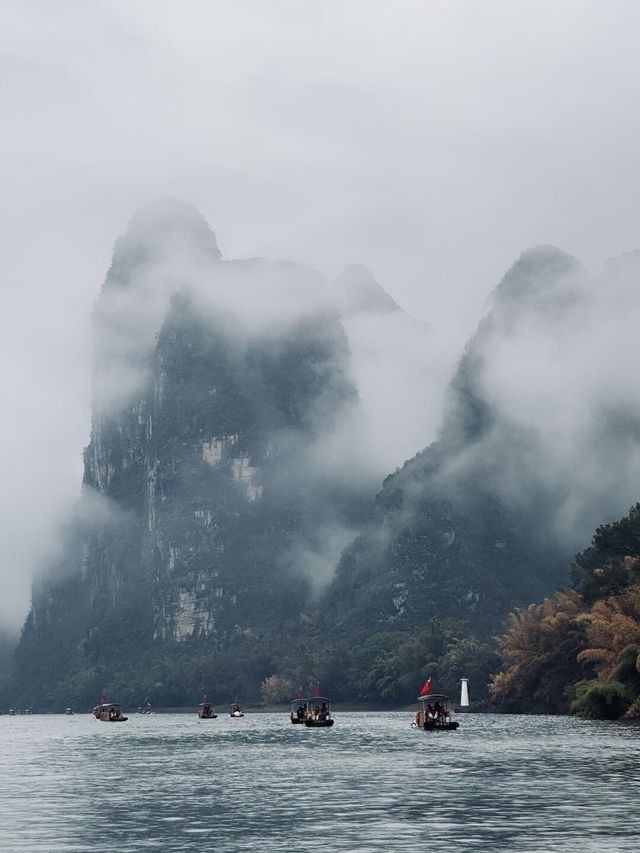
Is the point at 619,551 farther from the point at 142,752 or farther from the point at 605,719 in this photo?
the point at 142,752

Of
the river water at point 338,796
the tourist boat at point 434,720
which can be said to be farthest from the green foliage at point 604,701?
the river water at point 338,796

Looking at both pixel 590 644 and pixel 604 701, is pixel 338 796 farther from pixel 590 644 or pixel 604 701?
pixel 590 644

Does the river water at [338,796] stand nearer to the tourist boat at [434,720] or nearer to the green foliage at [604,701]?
the tourist boat at [434,720]

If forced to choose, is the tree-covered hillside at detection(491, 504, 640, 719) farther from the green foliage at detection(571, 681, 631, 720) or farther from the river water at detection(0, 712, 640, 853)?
the river water at detection(0, 712, 640, 853)

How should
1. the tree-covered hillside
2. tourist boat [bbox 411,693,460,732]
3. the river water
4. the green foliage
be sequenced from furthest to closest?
the tree-covered hillside
the green foliage
tourist boat [bbox 411,693,460,732]
the river water

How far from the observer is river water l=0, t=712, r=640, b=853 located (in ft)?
158

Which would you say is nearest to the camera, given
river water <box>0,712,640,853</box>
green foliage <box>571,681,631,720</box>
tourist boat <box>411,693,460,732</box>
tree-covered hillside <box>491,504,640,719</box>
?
river water <box>0,712,640,853</box>

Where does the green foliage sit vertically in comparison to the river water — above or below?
above

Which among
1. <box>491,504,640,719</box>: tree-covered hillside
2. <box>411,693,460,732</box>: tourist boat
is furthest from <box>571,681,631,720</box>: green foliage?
<box>411,693,460,732</box>: tourist boat

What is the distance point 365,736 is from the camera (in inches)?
5059

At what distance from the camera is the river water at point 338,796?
48.2 m

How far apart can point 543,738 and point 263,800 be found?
51409 millimetres

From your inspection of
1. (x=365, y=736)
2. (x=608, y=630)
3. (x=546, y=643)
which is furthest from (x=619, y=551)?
(x=365, y=736)

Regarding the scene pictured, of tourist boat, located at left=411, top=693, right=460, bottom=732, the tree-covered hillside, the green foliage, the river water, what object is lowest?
the river water
